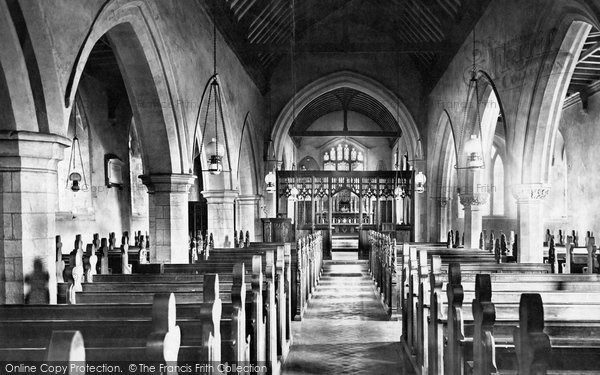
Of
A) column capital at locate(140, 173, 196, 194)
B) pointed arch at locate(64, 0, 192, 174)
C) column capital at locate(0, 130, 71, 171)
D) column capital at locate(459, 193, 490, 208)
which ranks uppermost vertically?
pointed arch at locate(64, 0, 192, 174)

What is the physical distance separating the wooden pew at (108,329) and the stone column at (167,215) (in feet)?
16.1

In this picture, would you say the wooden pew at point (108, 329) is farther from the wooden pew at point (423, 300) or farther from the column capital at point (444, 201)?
the column capital at point (444, 201)

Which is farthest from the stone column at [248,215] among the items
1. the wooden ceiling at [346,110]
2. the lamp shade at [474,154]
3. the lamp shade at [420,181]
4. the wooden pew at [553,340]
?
the wooden pew at [553,340]

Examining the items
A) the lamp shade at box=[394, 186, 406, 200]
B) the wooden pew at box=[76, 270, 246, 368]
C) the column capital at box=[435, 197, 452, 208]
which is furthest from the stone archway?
the column capital at box=[435, 197, 452, 208]

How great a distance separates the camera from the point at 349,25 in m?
15.9

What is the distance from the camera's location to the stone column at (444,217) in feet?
48.1

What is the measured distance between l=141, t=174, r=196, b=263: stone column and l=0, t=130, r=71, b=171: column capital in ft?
12.1

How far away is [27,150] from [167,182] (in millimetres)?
3921

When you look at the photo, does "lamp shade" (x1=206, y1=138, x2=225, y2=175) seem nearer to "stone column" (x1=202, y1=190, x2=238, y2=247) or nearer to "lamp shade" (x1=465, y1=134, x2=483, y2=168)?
"stone column" (x1=202, y1=190, x2=238, y2=247)

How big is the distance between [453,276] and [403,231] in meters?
13.3

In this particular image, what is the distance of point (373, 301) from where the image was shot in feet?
29.9

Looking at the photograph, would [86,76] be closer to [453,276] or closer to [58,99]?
[58,99]

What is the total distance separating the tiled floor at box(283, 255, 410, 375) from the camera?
528cm

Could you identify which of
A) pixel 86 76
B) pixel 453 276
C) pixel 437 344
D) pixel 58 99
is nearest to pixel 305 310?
pixel 437 344
